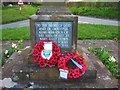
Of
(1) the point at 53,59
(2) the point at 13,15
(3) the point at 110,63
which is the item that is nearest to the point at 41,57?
(1) the point at 53,59

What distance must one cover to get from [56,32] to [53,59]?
2.07ft

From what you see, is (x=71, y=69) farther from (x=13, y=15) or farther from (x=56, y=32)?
(x=13, y=15)

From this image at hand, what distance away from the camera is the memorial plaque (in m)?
4.93

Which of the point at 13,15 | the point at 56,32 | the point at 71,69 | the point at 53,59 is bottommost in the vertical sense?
the point at 13,15

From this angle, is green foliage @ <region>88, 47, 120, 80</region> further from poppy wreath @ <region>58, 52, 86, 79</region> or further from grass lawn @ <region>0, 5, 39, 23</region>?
grass lawn @ <region>0, 5, 39, 23</region>

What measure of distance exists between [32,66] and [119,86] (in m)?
1.75

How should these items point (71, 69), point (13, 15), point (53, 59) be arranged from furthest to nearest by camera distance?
point (13, 15)
point (53, 59)
point (71, 69)

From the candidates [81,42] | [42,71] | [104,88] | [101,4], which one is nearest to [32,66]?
[42,71]

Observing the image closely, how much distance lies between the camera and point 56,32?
4.99 meters

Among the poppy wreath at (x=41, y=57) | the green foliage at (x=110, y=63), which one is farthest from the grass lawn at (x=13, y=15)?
the poppy wreath at (x=41, y=57)

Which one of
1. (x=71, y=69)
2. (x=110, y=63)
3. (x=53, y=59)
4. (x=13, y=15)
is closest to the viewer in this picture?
(x=71, y=69)

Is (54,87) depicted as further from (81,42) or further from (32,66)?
(81,42)

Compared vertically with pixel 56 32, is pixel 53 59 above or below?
below

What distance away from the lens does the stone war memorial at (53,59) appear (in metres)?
4.50
